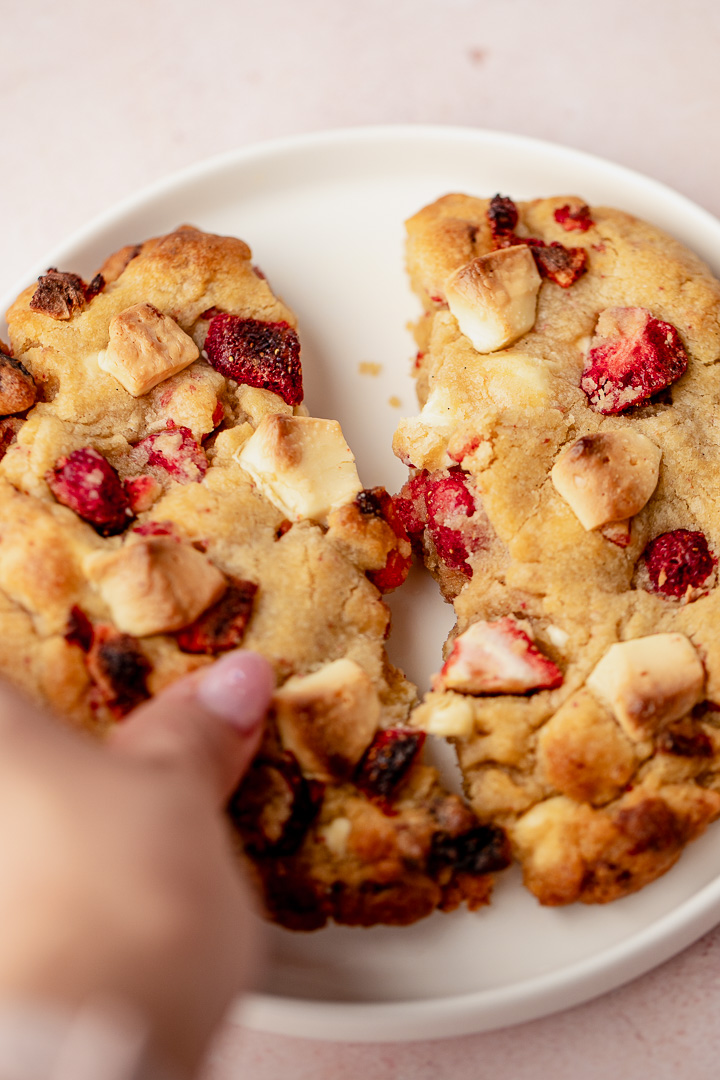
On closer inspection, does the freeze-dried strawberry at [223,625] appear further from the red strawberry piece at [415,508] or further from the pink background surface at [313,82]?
the pink background surface at [313,82]

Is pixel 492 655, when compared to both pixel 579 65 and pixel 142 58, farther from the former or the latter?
pixel 142 58

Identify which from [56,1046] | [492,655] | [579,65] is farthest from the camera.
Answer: [579,65]

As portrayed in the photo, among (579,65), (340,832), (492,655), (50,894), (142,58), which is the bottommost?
(340,832)

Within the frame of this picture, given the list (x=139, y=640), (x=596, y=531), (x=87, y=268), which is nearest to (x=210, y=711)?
(x=139, y=640)

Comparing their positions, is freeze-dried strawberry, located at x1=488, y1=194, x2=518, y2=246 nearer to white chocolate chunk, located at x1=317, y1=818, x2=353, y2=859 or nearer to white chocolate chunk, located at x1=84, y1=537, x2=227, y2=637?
white chocolate chunk, located at x1=84, y1=537, x2=227, y2=637

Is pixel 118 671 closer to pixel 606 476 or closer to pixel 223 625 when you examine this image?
pixel 223 625

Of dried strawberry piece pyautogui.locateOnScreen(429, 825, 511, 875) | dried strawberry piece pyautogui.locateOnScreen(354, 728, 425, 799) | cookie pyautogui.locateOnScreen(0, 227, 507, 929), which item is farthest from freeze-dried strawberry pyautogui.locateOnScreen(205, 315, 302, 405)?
dried strawberry piece pyautogui.locateOnScreen(429, 825, 511, 875)
